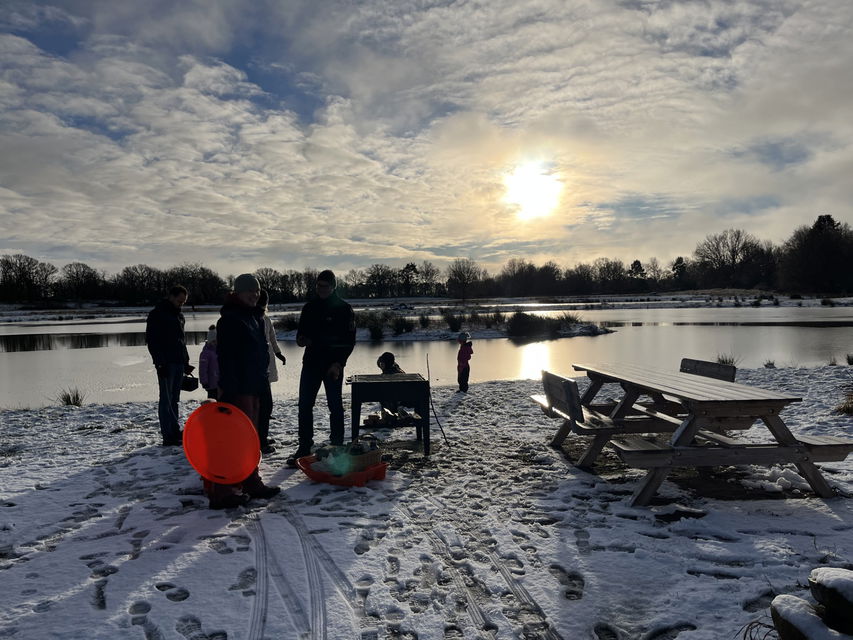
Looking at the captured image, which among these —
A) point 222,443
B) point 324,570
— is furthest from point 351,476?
point 324,570

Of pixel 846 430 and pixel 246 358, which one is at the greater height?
pixel 246 358

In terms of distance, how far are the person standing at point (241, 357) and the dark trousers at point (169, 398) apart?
204 centimetres

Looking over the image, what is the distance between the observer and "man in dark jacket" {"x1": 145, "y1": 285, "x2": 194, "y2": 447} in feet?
20.0

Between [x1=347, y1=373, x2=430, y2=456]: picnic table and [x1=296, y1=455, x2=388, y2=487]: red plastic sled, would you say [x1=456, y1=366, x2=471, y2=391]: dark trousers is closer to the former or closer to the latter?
[x1=347, y1=373, x2=430, y2=456]: picnic table

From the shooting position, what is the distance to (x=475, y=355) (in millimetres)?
18328

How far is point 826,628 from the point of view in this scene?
196cm

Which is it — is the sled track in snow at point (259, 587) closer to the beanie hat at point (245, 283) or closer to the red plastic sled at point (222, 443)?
the red plastic sled at point (222, 443)

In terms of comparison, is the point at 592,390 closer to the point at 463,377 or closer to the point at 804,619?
the point at 463,377

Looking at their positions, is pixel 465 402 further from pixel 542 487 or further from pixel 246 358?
pixel 246 358

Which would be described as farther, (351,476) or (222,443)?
(351,476)

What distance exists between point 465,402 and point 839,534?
18.9ft

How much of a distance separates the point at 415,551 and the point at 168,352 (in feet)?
13.4

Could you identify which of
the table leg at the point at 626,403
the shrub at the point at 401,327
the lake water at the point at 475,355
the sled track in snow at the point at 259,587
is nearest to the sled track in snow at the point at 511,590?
the sled track in snow at the point at 259,587

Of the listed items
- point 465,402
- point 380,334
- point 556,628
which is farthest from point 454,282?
point 556,628
